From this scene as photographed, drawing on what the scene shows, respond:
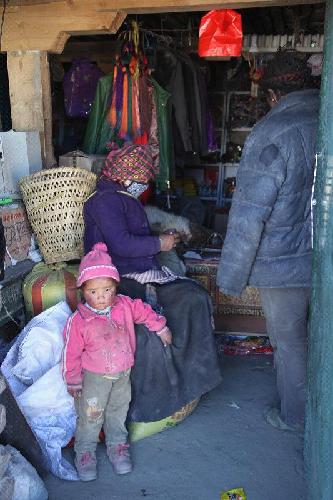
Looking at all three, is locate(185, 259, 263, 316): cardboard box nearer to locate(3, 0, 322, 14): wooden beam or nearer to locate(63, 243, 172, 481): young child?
locate(63, 243, 172, 481): young child

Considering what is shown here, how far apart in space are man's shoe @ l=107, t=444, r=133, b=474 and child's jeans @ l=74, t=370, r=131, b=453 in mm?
30

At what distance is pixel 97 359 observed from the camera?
287cm

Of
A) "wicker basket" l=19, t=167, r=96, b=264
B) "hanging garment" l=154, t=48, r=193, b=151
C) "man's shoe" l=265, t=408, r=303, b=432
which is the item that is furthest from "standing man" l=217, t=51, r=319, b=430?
"hanging garment" l=154, t=48, r=193, b=151

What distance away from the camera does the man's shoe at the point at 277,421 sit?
3.26 meters

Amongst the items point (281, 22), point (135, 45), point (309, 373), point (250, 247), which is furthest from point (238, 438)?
point (281, 22)

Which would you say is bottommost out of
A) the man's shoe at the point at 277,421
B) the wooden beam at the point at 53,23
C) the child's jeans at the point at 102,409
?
the man's shoe at the point at 277,421

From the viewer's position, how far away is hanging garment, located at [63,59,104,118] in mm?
5324

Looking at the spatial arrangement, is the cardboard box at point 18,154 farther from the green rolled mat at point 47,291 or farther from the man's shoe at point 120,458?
the man's shoe at point 120,458

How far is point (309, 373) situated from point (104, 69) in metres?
4.38

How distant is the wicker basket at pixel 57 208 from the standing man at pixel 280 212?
1162mm

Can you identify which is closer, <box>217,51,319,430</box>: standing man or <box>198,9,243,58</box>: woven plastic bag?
<box>217,51,319,430</box>: standing man

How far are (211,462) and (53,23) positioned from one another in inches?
123

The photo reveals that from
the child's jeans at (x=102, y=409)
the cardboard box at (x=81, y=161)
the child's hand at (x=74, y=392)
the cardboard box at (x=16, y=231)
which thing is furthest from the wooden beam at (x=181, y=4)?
the child's hand at (x=74, y=392)

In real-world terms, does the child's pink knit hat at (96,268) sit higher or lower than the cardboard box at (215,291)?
higher
